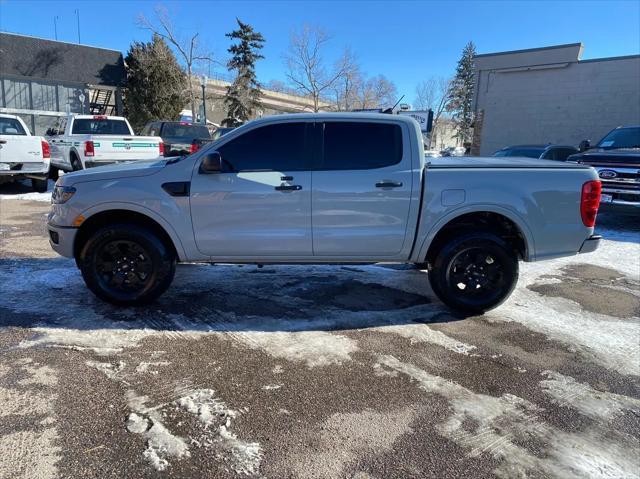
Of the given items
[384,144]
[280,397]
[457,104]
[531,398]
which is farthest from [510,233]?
[457,104]

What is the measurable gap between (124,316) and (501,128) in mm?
21401

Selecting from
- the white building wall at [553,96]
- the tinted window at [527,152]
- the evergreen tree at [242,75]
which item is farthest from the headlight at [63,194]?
the evergreen tree at [242,75]

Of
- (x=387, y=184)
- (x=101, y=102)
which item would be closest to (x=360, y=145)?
(x=387, y=184)

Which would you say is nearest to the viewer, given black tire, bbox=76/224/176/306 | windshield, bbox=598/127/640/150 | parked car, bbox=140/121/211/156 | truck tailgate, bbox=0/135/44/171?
black tire, bbox=76/224/176/306

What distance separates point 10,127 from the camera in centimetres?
1099

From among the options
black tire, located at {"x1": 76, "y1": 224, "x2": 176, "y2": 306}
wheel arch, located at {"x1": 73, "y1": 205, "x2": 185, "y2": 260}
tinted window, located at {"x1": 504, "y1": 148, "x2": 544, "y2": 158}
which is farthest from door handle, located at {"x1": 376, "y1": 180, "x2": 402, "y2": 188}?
tinted window, located at {"x1": 504, "y1": 148, "x2": 544, "y2": 158}

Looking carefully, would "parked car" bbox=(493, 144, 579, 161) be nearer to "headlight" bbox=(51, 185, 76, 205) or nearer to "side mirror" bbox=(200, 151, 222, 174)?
"side mirror" bbox=(200, 151, 222, 174)

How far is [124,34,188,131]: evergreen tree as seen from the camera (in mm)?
26984

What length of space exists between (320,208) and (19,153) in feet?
31.6

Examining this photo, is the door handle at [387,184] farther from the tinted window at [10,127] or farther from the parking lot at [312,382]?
the tinted window at [10,127]

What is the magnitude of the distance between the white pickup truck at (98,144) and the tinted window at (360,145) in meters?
8.49

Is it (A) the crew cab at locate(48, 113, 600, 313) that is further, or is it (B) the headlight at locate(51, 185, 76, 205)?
(B) the headlight at locate(51, 185, 76, 205)

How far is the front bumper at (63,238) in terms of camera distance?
4.48 meters

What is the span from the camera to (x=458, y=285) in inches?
182
